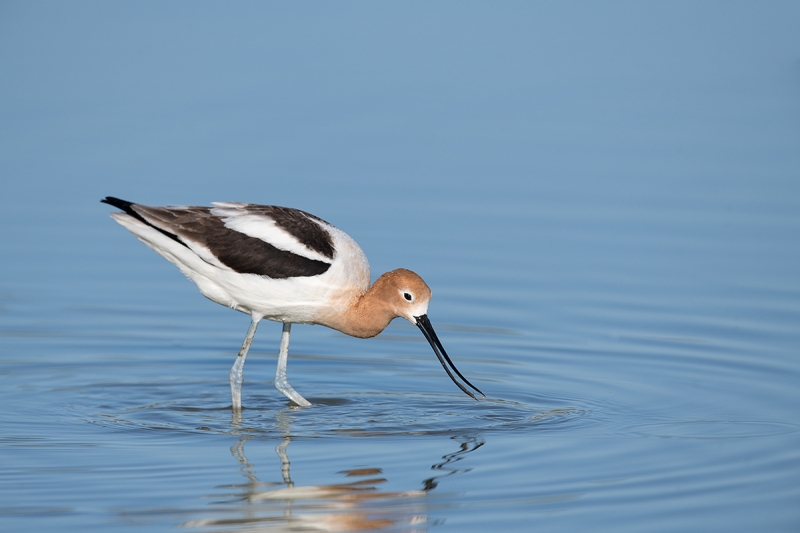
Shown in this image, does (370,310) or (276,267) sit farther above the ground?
(276,267)

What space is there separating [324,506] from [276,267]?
8.89 ft

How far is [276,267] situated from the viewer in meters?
10.3

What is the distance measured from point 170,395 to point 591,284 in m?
4.81

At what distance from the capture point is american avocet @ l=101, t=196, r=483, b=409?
1033 cm

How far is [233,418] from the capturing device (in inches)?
407

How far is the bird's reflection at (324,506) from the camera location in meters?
7.80

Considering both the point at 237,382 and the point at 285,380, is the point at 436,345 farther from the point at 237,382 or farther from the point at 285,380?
the point at 237,382

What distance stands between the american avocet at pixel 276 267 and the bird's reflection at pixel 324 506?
2022 mm

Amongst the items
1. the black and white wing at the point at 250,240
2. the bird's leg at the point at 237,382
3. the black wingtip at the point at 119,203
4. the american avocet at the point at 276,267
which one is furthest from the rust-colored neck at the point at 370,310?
the black wingtip at the point at 119,203

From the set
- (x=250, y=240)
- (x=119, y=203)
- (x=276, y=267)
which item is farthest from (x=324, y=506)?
(x=119, y=203)

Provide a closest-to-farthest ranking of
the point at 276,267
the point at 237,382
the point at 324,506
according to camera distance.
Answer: the point at 324,506 < the point at 276,267 < the point at 237,382

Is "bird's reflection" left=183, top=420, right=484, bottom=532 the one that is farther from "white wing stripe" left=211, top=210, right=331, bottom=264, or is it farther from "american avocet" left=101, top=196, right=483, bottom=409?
"white wing stripe" left=211, top=210, right=331, bottom=264

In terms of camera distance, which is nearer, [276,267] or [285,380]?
[276,267]

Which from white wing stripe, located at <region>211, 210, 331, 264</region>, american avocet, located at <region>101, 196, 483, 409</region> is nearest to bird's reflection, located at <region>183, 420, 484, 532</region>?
american avocet, located at <region>101, 196, 483, 409</region>
